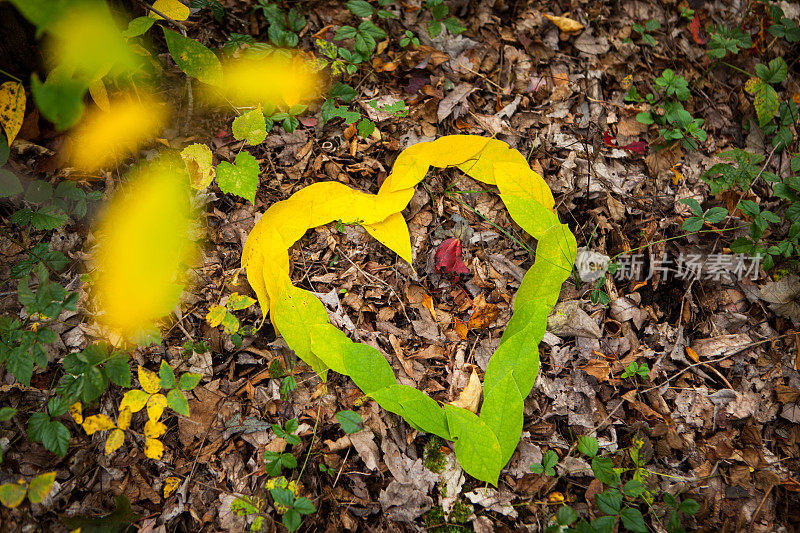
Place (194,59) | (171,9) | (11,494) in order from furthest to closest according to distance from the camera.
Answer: (194,59), (171,9), (11,494)

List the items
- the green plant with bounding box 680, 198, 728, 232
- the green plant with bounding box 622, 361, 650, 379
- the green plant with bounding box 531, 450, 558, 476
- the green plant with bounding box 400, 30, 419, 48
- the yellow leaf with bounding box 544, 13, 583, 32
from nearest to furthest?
the green plant with bounding box 531, 450, 558, 476 < the green plant with bounding box 622, 361, 650, 379 < the green plant with bounding box 680, 198, 728, 232 < the green plant with bounding box 400, 30, 419, 48 < the yellow leaf with bounding box 544, 13, 583, 32

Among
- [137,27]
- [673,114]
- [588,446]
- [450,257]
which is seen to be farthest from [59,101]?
[673,114]

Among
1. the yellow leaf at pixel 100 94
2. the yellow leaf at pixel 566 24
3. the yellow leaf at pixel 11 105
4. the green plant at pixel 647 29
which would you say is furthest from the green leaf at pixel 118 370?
the green plant at pixel 647 29

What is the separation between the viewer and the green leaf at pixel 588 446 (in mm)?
1947

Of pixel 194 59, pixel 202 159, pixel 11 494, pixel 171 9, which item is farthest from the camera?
pixel 202 159

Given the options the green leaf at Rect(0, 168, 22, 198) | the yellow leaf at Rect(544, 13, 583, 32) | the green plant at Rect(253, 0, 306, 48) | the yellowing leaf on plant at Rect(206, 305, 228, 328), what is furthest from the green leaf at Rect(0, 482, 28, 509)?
the yellow leaf at Rect(544, 13, 583, 32)

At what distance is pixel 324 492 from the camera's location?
188 centimetres

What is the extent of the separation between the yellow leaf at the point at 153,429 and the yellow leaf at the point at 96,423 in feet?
0.44

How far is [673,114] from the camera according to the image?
8.91 ft

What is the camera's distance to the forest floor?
188cm

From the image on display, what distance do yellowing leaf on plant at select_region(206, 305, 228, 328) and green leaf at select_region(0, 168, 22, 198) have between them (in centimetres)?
97

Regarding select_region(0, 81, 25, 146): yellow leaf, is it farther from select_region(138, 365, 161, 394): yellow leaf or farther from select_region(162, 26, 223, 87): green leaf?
select_region(138, 365, 161, 394): yellow leaf

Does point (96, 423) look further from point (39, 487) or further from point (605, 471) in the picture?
point (605, 471)

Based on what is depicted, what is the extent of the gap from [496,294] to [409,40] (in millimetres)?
1631
